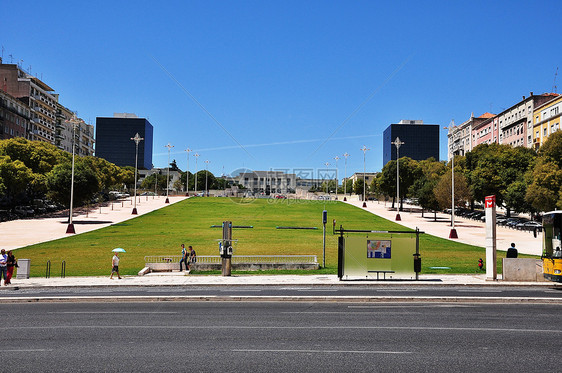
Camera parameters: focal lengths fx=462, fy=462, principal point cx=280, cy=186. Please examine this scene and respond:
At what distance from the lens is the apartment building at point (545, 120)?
97.1 m

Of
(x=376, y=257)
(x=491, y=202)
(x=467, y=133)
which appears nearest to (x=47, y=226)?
(x=376, y=257)

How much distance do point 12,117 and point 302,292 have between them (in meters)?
114

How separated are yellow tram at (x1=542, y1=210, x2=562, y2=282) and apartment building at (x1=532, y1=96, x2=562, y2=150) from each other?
81.6 metres

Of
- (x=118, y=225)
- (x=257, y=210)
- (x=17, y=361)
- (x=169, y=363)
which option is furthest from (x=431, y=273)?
(x=257, y=210)

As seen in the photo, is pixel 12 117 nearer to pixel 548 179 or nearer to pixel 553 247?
pixel 548 179

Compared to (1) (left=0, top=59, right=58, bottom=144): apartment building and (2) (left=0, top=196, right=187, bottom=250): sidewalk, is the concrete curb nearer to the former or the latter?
(2) (left=0, top=196, right=187, bottom=250): sidewalk

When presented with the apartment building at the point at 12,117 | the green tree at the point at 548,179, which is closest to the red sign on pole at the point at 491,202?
the green tree at the point at 548,179

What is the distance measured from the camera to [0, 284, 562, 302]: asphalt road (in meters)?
20.5

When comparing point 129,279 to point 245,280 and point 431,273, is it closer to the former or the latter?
point 245,280

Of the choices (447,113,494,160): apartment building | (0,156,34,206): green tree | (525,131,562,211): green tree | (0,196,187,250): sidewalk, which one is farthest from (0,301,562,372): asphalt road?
(447,113,494,160): apartment building

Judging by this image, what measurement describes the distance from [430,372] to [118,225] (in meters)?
64.1

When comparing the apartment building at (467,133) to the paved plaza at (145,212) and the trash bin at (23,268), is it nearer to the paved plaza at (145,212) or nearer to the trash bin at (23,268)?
the paved plaza at (145,212)

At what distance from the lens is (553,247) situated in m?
23.7

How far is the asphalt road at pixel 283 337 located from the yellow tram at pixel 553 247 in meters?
5.58
